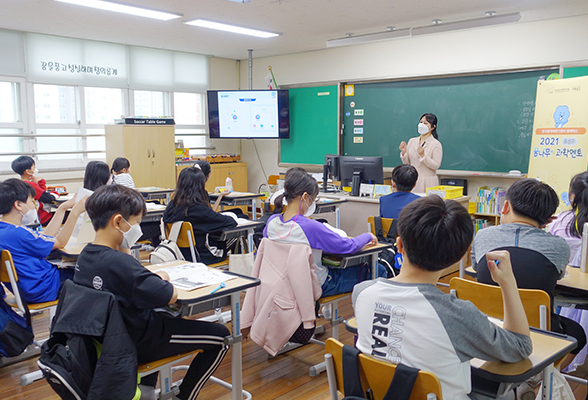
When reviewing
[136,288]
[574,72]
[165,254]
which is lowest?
[165,254]

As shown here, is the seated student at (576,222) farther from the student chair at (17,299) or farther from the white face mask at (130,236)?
the student chair at (17,299)

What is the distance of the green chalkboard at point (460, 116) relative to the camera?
5.99m

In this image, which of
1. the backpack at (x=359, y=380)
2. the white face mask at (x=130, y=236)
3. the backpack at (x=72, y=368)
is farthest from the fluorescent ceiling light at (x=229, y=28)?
the backpack at (x=359, y=380)

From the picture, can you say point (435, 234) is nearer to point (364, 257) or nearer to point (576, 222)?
point (364, 257)

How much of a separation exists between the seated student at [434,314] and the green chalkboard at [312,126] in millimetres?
6429

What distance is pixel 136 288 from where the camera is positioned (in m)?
1.90

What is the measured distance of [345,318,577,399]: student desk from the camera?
4.62ft

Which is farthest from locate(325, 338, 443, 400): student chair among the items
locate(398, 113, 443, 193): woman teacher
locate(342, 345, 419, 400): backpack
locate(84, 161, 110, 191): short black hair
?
locate(398, 113, 443, 193): woman teacher

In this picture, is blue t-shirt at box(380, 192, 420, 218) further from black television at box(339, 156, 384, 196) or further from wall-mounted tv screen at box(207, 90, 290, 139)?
Result: wall-mounted tv screen at box(207, 90, 290, 139)

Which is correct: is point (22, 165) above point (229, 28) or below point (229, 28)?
below

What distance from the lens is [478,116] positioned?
6320mm

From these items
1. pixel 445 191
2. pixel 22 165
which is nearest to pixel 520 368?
pixel 445 191

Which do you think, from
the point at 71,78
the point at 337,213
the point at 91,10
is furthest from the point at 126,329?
the point at 71,78

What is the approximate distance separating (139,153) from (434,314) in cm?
670
